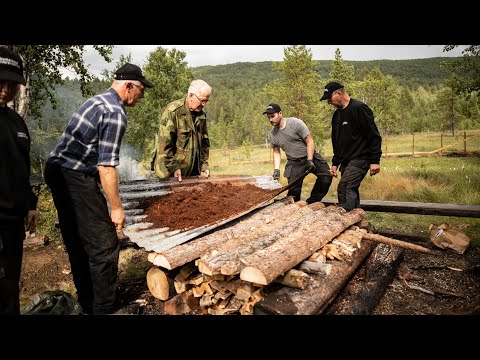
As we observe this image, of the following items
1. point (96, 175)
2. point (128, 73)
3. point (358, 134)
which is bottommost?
point (96, 175)

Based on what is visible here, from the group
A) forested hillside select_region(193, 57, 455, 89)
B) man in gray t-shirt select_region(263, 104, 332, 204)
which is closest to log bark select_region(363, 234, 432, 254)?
man in gray t-shirt select_region(263, 104, 332, 204)

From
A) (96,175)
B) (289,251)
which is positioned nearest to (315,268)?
(289,251)

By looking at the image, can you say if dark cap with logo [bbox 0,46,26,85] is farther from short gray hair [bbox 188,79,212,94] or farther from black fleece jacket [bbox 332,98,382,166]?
black fleece jacket [bbox 332,98,382,166]

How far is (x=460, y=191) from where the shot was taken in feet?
27.8

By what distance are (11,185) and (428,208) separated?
559 centimetres

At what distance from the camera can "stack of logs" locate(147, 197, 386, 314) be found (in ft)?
9.29

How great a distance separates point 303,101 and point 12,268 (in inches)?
827

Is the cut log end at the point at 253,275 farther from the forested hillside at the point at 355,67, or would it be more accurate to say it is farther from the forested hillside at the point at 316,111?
the forested hillside at the point at 355,67

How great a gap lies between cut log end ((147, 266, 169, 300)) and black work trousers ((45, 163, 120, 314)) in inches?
16.8

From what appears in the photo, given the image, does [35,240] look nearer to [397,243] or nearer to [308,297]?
[308,297]

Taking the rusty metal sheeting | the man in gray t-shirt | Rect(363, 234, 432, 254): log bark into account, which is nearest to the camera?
the rusty metal sheeting

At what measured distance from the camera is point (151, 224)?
354 centimetres

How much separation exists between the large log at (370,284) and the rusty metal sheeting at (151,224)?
1.54 meters
